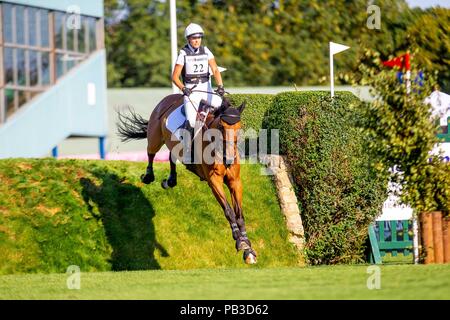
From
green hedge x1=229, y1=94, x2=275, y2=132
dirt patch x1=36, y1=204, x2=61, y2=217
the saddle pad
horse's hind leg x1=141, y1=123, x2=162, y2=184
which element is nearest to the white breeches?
the saddle pad

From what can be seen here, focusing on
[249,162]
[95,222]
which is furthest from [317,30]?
[95,222]

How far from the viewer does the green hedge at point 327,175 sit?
20062mm

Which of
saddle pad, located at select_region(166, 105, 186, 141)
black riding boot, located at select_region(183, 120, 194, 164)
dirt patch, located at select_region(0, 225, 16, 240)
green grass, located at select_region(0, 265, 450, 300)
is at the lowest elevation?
green grass, located at select_region(0, 265, 450, 300)

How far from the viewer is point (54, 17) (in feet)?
111

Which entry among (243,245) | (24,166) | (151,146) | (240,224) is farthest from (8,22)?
(243,245)

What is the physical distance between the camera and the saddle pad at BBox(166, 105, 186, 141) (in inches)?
679

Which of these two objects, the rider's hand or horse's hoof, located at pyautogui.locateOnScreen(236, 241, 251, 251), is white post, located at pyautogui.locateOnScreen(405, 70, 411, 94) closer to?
horse's hoof, located at pyautogui.locateOnScreen(236, 241, 251, 251)

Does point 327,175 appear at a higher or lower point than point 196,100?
lower

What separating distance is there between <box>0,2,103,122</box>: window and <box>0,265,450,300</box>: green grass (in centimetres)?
1800

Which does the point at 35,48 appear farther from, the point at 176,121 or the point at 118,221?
the point at 176,121

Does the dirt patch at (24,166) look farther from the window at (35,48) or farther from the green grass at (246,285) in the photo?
the window at (35,48)

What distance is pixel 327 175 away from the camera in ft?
66.1

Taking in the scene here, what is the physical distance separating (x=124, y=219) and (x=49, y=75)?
16157 millimetres

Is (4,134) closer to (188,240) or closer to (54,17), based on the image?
(54,17)
